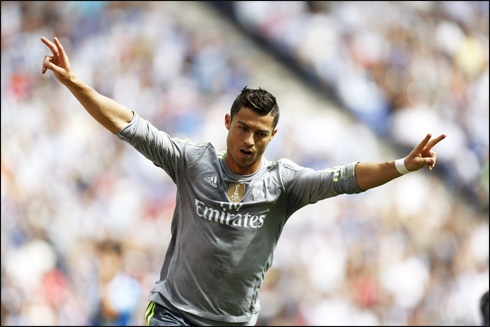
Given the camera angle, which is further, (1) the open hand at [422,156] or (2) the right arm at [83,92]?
(1) the open hand at [422,156]

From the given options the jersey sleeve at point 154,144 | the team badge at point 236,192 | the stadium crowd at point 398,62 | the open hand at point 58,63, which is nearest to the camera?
the open hand at point 58,63

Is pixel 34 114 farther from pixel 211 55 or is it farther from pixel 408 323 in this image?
pixel 408 323

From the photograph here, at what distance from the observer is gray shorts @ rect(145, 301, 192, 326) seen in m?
3.22

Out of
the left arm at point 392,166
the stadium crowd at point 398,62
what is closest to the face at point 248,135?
the left arm at point 392,166

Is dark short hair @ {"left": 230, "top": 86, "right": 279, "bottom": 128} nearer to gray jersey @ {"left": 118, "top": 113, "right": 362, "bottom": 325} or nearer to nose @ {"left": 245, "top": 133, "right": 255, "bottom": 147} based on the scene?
nose @ {"left": 245, "top": 133, "right": 255, "bottom": 147}

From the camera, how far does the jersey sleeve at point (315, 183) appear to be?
3273 millimetres

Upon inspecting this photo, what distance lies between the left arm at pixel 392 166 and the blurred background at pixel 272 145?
3738 millimetres

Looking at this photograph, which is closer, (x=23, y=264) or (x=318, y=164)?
(x=23, y=264)

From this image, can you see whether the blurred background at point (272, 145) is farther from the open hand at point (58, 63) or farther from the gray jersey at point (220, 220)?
the open hand at point (58, 63)

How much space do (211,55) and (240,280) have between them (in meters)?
4.21

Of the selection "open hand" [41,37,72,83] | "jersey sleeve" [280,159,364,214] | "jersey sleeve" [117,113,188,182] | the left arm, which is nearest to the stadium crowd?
"jersey sleeve" [280,159,364,214]

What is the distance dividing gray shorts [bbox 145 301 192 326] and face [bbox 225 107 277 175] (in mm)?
831

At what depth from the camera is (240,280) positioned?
3.30 m

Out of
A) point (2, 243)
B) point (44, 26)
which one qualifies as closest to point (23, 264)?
point (2, 243)
